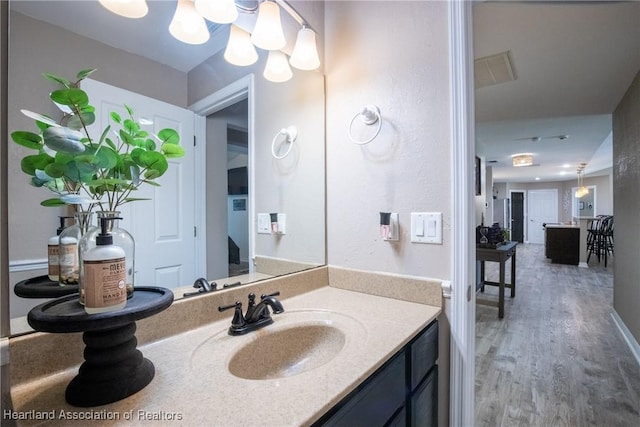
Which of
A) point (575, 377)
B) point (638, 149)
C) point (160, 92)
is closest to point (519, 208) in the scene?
point (638, 149)

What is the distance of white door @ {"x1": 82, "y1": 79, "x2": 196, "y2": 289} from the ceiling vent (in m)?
2.22

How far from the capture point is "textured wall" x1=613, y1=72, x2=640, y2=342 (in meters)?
2.48

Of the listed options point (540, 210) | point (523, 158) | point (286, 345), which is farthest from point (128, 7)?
point (540, 210)

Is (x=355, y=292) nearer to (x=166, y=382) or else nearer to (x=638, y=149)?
(x=166, y=382)

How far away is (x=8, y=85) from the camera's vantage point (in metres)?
0.65

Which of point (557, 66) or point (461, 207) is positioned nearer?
point (461, 207)

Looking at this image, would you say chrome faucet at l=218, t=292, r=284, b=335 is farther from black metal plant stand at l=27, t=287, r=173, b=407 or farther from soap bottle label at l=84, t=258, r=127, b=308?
soap bottle label at l=84, t=258, r=127, b=308

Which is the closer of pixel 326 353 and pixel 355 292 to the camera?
pixel 326 353

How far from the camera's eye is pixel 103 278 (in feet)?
1.92

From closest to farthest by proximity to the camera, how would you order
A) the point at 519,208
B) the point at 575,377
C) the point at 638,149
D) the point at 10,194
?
the point at 10,194, the point at 575,377, the point at 638,149, the point at 519,208

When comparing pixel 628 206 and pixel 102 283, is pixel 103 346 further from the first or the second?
pixel 628 206

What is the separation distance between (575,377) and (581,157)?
18.5 ft

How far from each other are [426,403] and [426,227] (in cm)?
66

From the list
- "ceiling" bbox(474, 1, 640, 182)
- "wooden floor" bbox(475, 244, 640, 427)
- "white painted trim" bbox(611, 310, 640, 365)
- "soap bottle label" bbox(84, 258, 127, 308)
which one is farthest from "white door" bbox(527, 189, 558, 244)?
"soap bottle label" bbox(84, 258, 127, 308)
